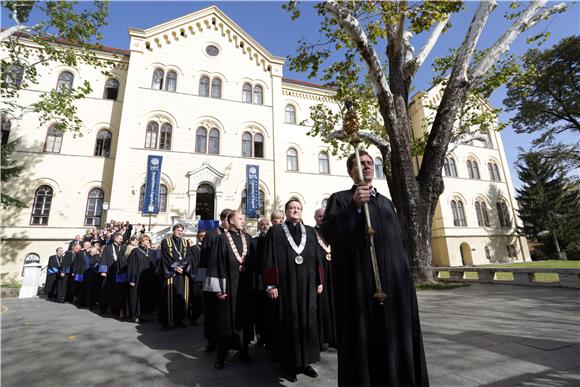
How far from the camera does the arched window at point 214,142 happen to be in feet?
68.3

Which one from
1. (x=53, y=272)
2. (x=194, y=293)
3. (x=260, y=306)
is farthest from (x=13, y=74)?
(x=260, y=306)

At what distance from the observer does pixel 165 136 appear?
1992 cm

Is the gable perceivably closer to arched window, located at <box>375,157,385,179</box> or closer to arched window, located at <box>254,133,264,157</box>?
arched window, located at <box>254,133,264,157</box>

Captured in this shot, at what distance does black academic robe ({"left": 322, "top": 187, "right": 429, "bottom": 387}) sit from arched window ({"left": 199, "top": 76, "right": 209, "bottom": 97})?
2192 cm

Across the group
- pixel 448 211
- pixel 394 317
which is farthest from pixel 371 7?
pixel 448 211

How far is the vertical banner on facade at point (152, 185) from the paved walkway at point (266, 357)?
11371 millimetres

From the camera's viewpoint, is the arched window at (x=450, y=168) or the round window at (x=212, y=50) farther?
the arched window at (x=450, y=168)

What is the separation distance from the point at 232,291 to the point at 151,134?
61.3ft

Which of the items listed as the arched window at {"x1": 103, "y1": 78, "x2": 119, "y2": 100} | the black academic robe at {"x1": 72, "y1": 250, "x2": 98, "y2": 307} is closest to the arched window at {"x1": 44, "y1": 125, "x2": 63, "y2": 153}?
the arched window at {"x1": 103, "y1": 78, "x2": 119, "y2": 100}

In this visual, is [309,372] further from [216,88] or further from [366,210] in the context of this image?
[216,88]

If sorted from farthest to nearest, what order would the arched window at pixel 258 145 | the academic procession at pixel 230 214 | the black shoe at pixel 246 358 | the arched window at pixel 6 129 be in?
1. the arched window at pixel 258 145
2. the arched window at pixel 6 129
3. the black shoe at pixel 246 358
4. the academic procession at pixel 230 214

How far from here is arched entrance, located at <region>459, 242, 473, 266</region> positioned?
2573cm

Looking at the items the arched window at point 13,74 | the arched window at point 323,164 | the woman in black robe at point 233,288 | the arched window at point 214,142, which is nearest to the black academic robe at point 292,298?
the woman in black robe at point 233,288

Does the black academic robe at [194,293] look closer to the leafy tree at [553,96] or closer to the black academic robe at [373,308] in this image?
the black academic robe at [373,308]
